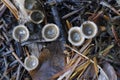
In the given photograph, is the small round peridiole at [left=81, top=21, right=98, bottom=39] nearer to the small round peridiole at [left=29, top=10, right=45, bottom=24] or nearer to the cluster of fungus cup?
the cluster of fungus cup

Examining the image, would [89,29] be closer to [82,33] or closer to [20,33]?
[82,33]

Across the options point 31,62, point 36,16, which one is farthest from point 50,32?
point 31,62

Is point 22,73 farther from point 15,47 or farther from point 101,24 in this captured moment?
point 101,24

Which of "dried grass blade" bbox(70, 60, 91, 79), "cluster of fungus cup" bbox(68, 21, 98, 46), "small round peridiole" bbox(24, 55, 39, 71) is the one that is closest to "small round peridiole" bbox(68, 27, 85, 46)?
"cluster of fungus cup" bbox(68, 21, 98, 46)

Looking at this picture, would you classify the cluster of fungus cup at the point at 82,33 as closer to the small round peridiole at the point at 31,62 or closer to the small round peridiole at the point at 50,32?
the small round peridiole at the point at 50,32

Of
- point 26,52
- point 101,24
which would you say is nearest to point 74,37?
point 101,24

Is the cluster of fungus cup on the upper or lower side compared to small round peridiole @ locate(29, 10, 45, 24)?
lower
